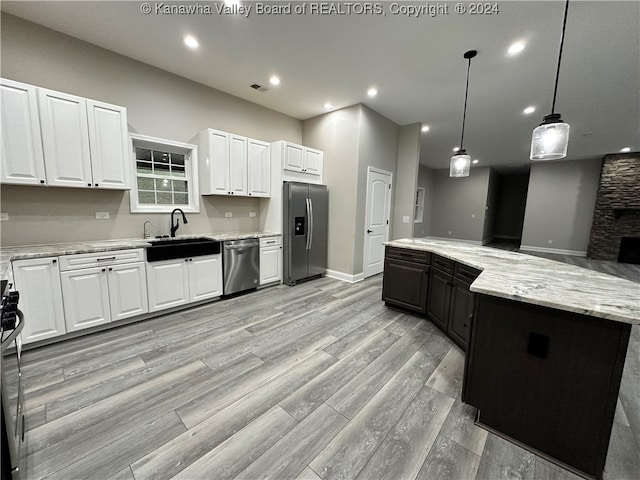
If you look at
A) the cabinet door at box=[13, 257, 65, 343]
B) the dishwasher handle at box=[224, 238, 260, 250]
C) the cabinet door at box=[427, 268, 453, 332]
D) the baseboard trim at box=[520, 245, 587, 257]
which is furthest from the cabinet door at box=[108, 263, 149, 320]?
the baseboard trim at box=[520, 245, 587, 257]

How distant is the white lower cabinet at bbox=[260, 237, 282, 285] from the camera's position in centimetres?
411

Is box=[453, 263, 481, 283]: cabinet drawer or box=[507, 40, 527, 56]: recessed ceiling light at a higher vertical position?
box=[507, 40, 527, 56]: recessed ceiling light

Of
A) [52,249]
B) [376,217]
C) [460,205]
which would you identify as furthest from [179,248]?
[460,205]

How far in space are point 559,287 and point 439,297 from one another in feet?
4.29

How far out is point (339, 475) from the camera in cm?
131

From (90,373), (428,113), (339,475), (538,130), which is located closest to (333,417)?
(339,475)

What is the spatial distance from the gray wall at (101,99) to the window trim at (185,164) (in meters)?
0.08

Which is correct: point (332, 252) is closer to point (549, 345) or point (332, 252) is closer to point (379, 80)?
point (379, 80)

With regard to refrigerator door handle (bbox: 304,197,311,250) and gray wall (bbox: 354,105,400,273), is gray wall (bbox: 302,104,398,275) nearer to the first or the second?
gray wall (bbox: 354,105,400,273)

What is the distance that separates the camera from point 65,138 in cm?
253

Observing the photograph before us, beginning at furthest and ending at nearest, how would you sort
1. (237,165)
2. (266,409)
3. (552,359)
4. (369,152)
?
(369,152) < (237,165) < (266,409) < (552,359)

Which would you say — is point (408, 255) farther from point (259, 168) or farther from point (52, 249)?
point (52, 249)

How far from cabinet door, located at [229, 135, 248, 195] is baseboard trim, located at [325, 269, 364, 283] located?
7.14 feet

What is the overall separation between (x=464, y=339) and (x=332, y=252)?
2867 millimetres
